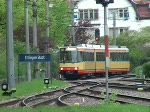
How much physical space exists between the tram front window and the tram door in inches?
47.4

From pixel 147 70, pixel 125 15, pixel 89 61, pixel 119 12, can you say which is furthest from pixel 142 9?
pixel 147 70

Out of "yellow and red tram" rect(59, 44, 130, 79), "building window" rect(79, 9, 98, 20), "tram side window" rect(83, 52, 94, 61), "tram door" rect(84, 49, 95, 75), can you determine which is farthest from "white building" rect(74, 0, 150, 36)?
"tram side window" rect(83, 52, 94, 61)

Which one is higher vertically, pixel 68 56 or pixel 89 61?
pixel 68 56

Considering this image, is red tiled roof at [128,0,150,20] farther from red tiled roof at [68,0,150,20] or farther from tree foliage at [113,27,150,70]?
tree foliage at [113,27,150,70]

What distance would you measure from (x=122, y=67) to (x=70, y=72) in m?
8.43

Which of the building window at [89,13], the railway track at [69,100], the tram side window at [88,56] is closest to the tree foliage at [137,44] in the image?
the building window at [89,13]

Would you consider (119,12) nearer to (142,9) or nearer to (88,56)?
(142,9)

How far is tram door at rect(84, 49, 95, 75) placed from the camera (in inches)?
2018

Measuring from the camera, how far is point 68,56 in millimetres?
50719

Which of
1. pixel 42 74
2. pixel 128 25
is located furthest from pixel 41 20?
pixel 128 25

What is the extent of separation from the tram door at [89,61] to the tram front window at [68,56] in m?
1.20

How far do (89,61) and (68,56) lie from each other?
7.60 feet

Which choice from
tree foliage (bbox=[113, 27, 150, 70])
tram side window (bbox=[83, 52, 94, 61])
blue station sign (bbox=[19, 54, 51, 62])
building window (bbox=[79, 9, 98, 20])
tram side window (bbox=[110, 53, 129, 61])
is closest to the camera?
blue station sign (bbox=[19, 54, 51, 62])

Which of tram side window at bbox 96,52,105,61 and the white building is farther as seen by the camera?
the white building
